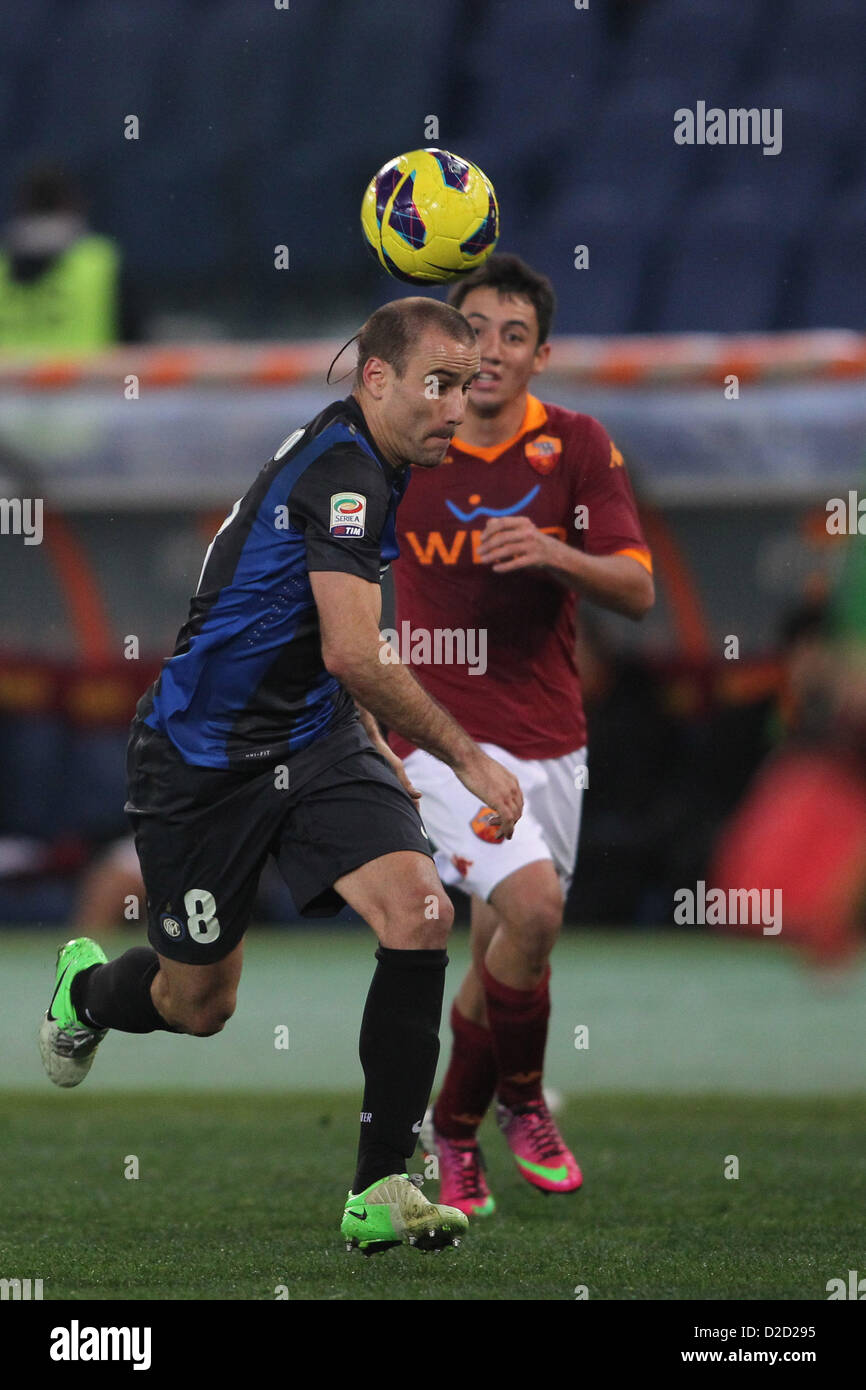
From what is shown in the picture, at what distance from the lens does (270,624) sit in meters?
4.40

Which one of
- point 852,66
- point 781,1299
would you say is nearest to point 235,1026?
point 781,1299

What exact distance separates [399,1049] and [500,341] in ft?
5.94

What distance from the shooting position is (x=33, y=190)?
11.3m

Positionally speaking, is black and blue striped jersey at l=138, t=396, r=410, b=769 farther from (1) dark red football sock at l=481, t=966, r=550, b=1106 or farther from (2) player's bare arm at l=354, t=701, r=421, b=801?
(1) dark red football sock at l=481, t=966, r=550, b=1106

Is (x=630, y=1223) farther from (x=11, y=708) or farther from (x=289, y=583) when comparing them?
(x=11, y=708)

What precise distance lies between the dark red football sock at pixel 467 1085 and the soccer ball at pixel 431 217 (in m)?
1.81

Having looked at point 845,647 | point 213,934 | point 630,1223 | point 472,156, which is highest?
point 472,156

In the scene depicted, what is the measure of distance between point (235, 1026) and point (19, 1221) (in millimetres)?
3681

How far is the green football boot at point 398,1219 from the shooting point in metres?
4.06

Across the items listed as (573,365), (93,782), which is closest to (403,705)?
(573,365)

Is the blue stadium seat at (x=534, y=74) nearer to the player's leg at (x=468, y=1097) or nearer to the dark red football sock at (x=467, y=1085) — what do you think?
the player's leg at (x=468, y=1097)

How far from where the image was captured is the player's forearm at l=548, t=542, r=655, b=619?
16.2 ft

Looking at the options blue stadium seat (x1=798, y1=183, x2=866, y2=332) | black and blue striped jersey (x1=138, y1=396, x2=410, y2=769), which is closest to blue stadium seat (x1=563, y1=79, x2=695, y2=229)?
blue stadium seat (x1=798, y1=183, x2=866, y2=332)

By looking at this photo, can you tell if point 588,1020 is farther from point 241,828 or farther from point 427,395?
point 427,395
